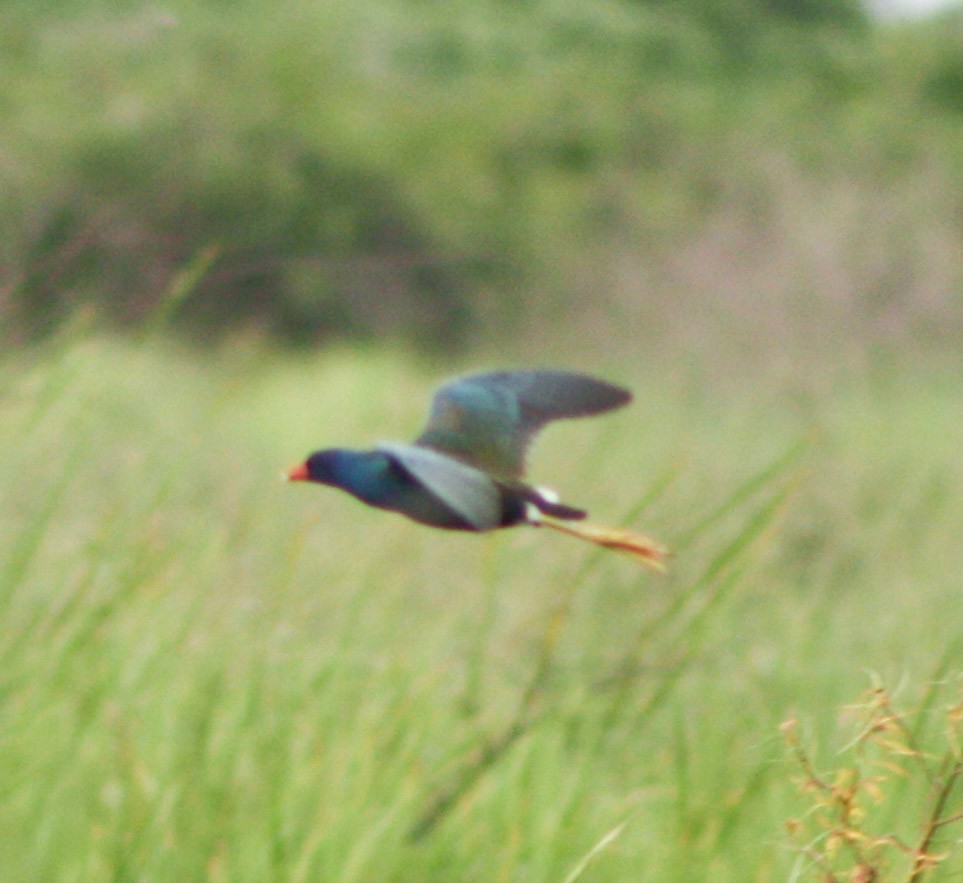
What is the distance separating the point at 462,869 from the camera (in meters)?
1.64

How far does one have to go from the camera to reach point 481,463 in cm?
92

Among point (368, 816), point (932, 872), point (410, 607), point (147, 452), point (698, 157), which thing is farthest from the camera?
point (698, 157)

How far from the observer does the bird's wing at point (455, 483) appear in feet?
2.52

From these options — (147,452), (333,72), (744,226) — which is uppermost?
(333,72)

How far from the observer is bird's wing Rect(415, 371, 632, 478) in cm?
95

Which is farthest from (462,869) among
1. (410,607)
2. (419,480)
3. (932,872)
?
(410,607)

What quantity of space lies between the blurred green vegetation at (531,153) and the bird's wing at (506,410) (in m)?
6.94

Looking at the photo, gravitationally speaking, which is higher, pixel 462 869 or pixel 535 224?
pixel 535 224

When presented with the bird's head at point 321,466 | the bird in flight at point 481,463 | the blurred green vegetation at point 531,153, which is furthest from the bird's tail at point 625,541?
the blurred green vegetation at point 531,153

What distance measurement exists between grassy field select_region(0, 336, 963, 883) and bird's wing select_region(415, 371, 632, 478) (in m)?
0.23

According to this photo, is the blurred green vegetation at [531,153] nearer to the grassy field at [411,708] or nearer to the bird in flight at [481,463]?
the grassy field at [411,708]

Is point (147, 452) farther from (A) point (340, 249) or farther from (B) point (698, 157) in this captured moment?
(B) point (698, 157)

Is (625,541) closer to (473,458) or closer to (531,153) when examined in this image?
(473,458)

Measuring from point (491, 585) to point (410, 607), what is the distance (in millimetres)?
1151
